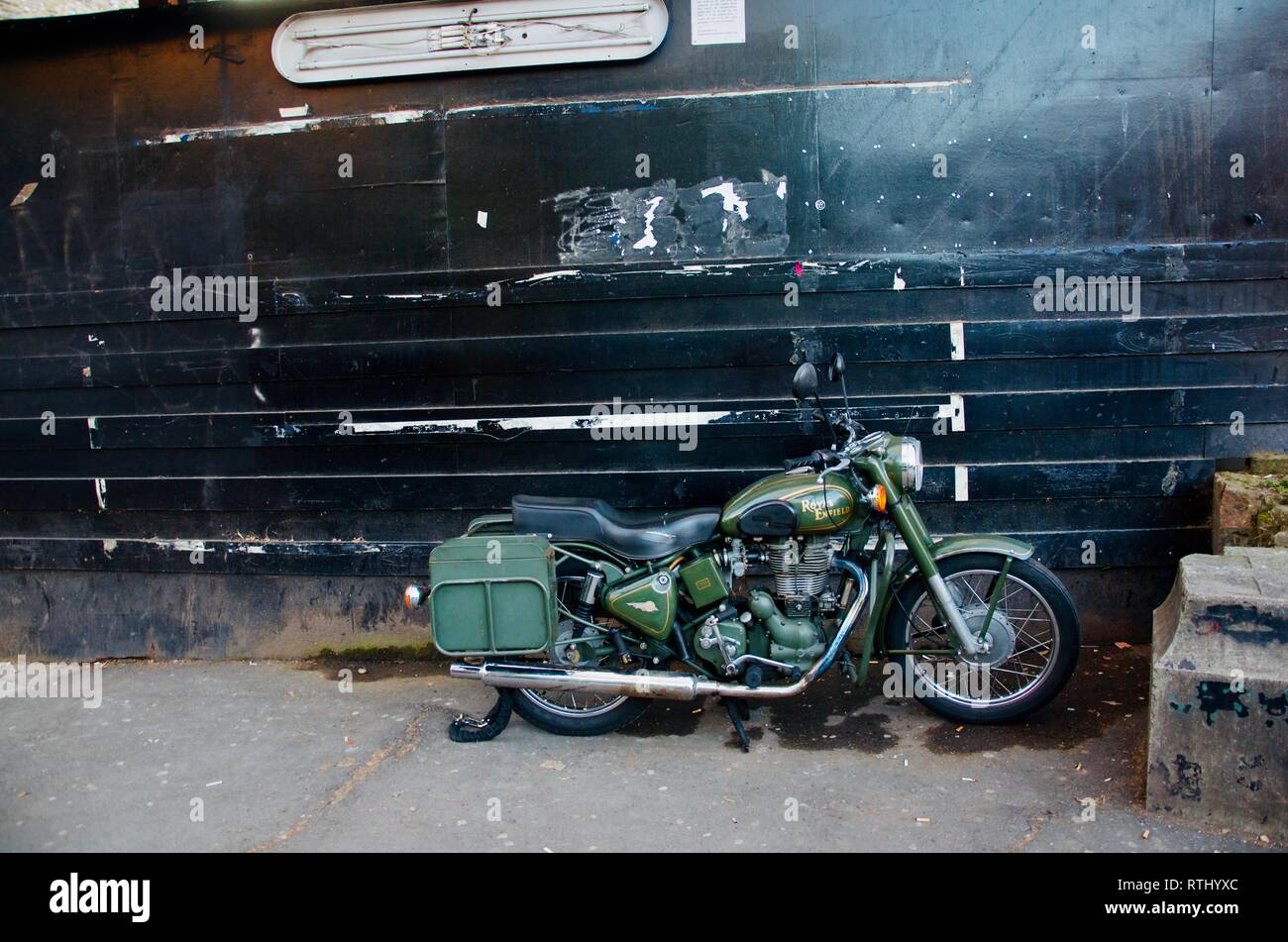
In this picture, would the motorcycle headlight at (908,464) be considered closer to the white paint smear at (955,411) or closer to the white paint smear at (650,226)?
the white paint smear at (955,411)

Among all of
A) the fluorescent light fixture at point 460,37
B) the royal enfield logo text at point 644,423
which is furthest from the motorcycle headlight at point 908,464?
the fluorescent light fixture at point 460,37

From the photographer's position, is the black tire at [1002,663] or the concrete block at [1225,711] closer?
the concrete block at [1225,711]

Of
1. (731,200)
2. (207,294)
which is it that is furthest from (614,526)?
(207,294)

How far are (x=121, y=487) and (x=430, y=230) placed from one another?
231cm

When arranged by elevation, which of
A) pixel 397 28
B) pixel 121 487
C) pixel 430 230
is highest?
pixel 397 28

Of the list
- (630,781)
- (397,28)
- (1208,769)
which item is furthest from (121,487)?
(1208,769)

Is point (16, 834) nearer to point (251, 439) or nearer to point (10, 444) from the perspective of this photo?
point (251, 439)

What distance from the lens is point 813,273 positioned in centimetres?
529

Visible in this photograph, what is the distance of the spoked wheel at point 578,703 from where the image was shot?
4.54m

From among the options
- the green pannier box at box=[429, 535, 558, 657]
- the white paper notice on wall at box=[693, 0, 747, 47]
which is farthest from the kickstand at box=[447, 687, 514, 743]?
the white paper notice on wall at box=[693, 0, 747, 47]

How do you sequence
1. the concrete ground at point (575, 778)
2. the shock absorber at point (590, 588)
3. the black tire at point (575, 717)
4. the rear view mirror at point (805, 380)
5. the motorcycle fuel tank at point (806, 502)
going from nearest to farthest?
the concrete ground at point (575, 778)
the rear view mirror at point (805, 380)
the motorcycle fuel tank at point (806, 502)
the shock absorber at point (590, 588)
the black tire at point (575, 717)

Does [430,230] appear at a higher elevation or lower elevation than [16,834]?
higher

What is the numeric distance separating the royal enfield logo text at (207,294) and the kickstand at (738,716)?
3.29 metres

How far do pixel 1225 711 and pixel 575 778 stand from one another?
240cm
